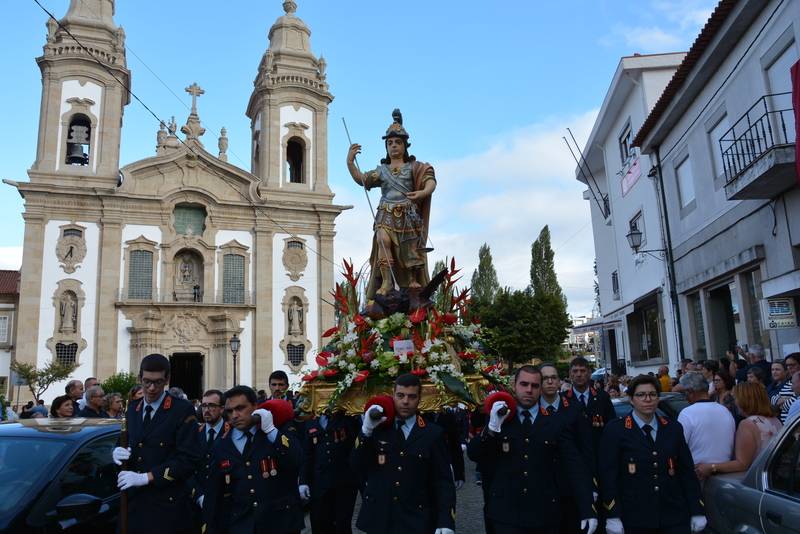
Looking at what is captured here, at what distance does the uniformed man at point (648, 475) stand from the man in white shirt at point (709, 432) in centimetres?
65

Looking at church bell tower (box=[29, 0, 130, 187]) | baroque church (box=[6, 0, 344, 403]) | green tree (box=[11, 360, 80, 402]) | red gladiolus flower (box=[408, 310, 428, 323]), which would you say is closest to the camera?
red gladiolus flower (box=[408, 310, 428, 323])

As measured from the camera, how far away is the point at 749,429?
16.9 ft

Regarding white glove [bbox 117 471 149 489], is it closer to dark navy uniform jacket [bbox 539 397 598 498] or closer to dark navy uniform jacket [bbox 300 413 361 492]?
dark navy uniform jacket [bbox 300 413 361 492]

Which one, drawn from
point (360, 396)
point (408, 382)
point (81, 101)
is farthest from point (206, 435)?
point (81, 101)

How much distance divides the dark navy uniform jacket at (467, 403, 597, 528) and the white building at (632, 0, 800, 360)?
7.61 metres

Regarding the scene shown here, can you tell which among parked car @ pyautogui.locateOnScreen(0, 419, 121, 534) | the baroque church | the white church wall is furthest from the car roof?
the white church wall

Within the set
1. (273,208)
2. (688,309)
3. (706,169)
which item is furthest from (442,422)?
(273,208)

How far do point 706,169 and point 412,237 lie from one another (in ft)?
32.2

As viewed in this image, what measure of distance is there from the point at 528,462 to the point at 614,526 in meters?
0.70

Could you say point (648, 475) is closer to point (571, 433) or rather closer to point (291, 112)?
point (571, 433)

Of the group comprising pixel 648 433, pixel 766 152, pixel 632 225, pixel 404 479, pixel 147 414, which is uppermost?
pixel 632 225

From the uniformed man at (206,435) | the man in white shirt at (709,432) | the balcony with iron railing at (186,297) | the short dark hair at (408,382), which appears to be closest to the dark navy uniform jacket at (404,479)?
the short dark hair at (408,382)

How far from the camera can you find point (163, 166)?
3300cm

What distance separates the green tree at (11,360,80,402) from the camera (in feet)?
89.5
